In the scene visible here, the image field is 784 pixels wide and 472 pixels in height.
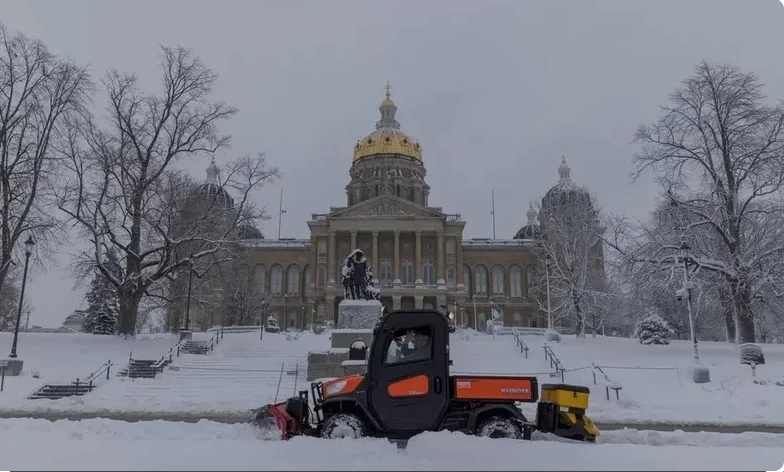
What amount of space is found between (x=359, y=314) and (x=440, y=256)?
126ft

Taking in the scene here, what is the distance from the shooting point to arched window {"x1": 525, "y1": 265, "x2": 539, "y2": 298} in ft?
210

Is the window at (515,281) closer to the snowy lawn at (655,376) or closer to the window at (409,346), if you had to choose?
the snowy lawn at (655,376)

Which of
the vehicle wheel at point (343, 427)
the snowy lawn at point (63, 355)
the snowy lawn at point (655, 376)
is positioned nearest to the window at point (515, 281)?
the snowy lawn at point (655, 376)

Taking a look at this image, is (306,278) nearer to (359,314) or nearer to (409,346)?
(359,314)

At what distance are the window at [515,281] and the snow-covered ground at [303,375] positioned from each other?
1470 inches

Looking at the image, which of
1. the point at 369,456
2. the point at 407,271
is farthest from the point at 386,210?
the point at 369,456

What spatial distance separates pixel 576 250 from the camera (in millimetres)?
39062

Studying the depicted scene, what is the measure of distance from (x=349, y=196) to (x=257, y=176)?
1942 inches

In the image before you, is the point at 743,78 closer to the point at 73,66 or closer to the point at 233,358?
the point at 233,358

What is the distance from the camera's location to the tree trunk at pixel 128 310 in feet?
90.3

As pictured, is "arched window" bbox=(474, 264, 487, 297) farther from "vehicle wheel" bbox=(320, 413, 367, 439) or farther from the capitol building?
"vehicle wheel" bbox=(320, 413, 367, 439)

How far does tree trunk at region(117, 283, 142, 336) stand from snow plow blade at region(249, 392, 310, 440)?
68.4 feet

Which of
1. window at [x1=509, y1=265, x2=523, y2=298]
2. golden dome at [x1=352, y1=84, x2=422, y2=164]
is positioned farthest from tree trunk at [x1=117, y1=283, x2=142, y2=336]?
golden dome at [x1=352, y1=84, x2=422, y2=164]

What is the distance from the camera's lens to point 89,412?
50.1 feet
